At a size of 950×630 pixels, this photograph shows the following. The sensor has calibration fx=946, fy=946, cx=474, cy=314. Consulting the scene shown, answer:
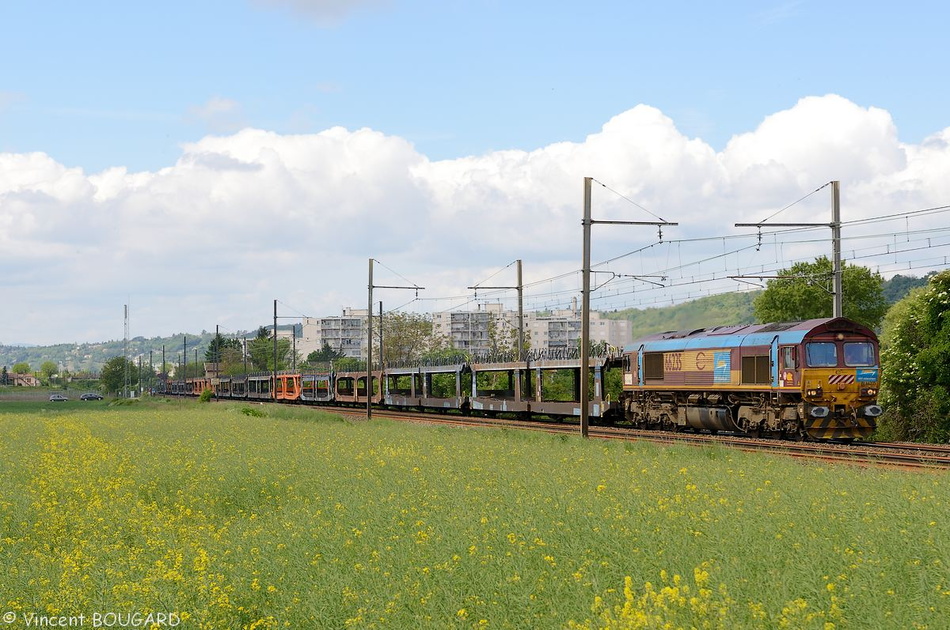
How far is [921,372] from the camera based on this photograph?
40281 mm

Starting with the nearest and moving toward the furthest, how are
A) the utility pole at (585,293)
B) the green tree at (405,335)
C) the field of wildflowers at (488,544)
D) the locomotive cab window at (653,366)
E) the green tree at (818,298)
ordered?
the field of wildflowers at (488,544)
the utility pole at (585,293)
the locomotive cab window at (653,366)
the green tree at (818,298)
the green tree at (405,335)

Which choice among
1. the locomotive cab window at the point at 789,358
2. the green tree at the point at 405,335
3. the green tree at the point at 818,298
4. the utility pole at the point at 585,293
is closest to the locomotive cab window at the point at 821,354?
the locomotive cab window at the point at 789,358

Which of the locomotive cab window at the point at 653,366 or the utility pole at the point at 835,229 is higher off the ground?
the utility pole at the point at 835,229

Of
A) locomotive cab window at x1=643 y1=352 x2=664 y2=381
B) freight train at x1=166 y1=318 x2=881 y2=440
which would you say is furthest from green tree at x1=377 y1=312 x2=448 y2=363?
locomotive cab window at x1=643 y1=352 x2=664 y2=381

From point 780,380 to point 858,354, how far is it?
9.71 ft

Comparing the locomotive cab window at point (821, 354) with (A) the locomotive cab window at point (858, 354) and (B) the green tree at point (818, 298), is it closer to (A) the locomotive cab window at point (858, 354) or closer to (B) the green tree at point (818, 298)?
(A) the locomotive cab window at point (858, 354)

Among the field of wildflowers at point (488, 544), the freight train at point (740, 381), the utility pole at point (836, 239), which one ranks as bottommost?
the field of wildflowers at point (488, 544)

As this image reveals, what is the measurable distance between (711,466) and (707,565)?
10.4 m

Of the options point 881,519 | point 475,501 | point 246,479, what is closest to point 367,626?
point 475,501

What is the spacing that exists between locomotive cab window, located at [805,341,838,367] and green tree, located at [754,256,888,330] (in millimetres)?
55366

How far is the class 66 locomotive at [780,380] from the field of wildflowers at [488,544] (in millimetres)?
10084

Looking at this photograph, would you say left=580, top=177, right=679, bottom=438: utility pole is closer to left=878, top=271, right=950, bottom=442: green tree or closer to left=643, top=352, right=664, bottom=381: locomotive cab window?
left=643, top=352, right=664, bottom=381: locomotive cab window

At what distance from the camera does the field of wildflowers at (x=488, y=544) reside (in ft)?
35.0

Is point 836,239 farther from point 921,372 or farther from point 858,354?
point 921,372
